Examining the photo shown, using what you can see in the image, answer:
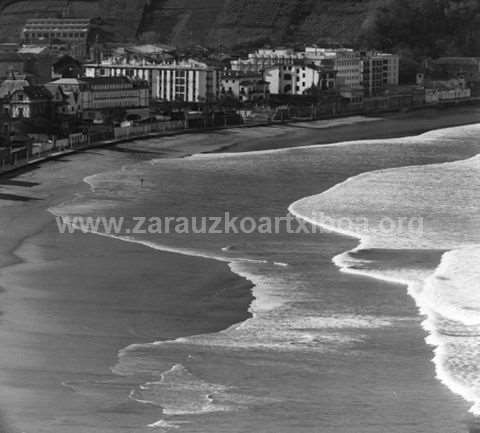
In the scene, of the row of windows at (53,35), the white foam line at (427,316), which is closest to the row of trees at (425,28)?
the row of windows at (53,35)

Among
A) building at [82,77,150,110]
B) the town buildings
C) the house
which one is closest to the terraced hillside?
the town buildings

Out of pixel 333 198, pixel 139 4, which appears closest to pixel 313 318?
pixel 333 198

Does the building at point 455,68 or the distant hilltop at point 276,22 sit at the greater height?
the distant hilltop at point 276,22

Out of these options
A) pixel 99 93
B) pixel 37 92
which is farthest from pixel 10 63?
pixel 37 92

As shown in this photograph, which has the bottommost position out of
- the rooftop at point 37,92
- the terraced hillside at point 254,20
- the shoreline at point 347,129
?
Answer: the shoreline at point 347,129

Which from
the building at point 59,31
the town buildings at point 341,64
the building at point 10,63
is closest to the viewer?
the building at point 10,63

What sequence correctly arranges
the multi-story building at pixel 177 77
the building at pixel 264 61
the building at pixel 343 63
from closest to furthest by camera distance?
the multi-story building at pixel 177 77 → the building at pixel 264 61 → the building at pixel 343 63

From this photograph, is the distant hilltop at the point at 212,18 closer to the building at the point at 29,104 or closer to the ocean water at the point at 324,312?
the building at the point at 29,104
